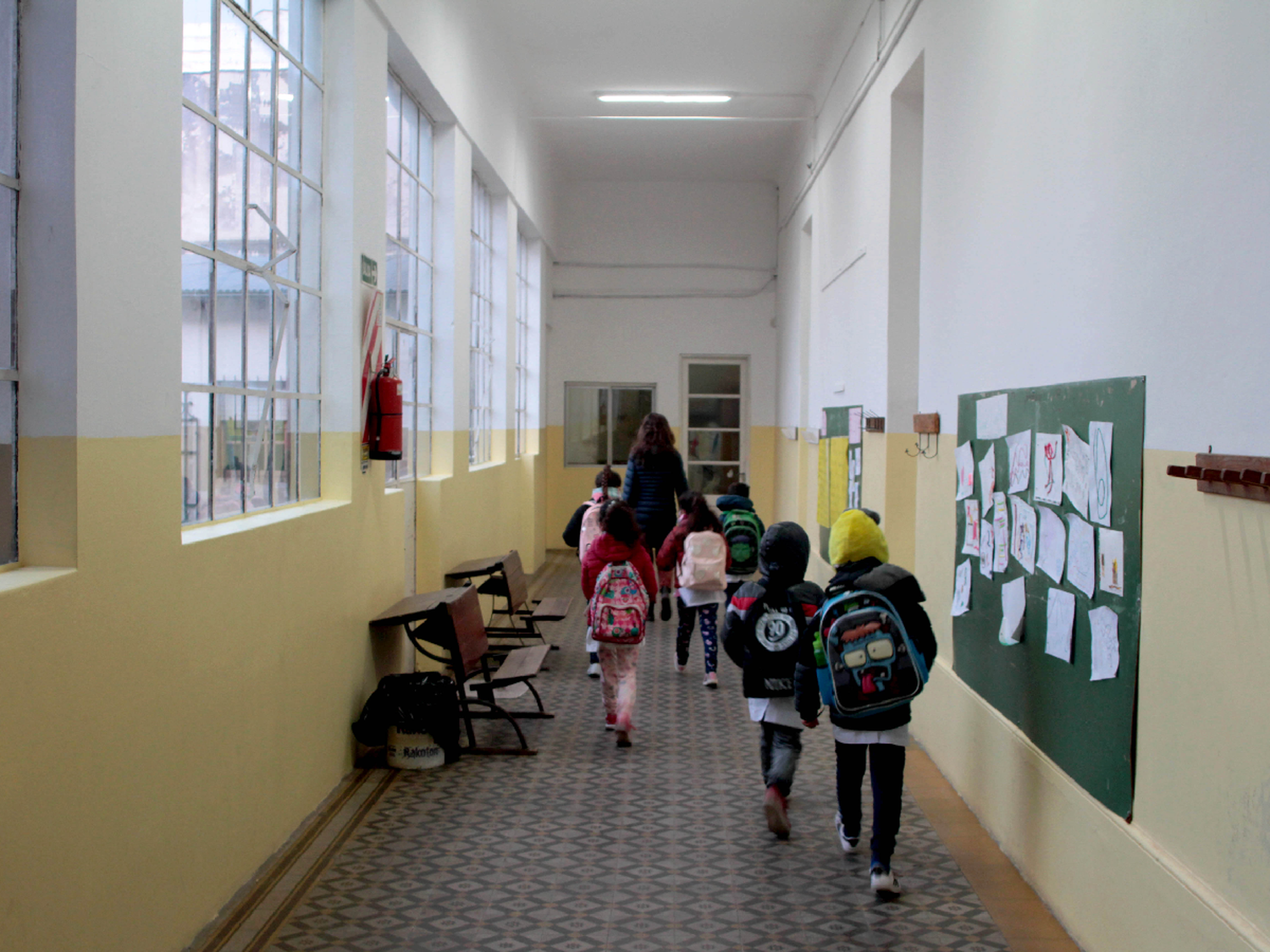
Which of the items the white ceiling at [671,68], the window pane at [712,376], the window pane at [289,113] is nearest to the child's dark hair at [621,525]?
the window pane at [289,113]

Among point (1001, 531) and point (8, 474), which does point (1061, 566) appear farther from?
point (8, 474)

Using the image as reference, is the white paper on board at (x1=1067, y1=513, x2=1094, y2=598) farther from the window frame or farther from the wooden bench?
the window frame

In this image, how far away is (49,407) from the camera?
2576mm

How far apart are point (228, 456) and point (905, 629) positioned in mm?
2439

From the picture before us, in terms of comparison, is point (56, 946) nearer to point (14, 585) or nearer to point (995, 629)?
point (14, 585)

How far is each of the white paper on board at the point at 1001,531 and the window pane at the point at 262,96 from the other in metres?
3.11

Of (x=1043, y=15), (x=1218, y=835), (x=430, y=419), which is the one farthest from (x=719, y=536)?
(x=1218, y=835)

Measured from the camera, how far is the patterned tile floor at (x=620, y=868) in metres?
3.35

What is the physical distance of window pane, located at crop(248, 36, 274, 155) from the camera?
406 cm

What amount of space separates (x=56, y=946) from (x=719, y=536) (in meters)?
4.74

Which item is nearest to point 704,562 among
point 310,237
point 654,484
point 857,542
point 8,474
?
point 654,484

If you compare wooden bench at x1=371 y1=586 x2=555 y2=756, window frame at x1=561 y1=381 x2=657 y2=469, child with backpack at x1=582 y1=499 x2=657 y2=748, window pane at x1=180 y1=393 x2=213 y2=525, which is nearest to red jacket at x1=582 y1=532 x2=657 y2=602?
child with backpack at x1=582 y1=499 x2=657 y2=748

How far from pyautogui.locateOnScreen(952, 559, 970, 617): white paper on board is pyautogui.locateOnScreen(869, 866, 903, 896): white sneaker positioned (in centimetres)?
134

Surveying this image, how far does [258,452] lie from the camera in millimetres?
4227
